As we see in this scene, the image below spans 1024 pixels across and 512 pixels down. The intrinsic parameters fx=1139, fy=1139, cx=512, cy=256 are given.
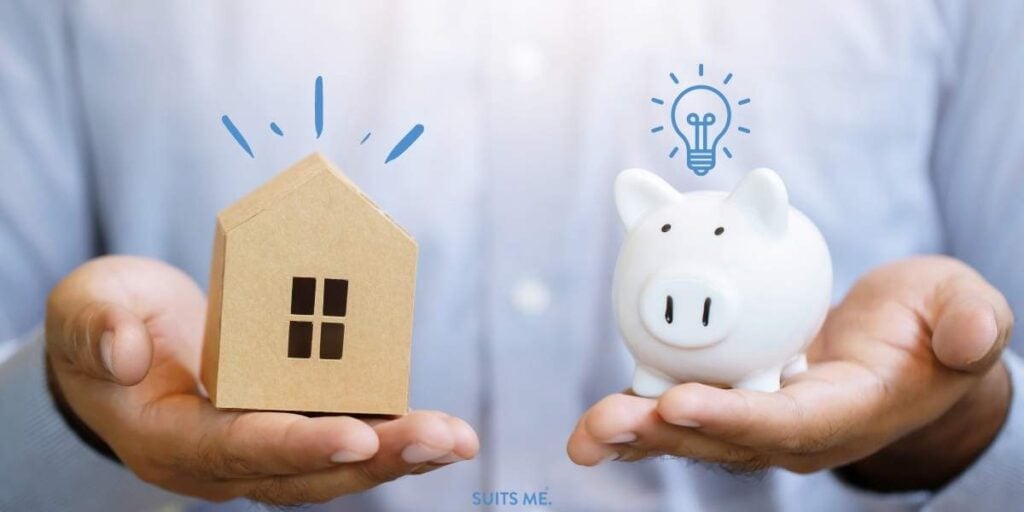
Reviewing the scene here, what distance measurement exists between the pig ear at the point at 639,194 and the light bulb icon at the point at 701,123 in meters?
0.16

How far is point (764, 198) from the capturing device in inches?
25.8

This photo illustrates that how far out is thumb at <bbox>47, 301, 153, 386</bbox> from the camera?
→ 0.61 metres

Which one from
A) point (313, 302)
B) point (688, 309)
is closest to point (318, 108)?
point (313, 302)

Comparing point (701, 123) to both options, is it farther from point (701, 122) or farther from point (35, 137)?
point (35, 137)

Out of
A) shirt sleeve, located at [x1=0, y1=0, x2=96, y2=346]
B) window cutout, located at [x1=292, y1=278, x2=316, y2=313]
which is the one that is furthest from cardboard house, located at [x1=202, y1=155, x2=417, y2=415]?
shirt sleeve, located at [x1=0, y1=0, x2=96, y2=346]

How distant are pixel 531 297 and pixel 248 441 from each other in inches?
13.3

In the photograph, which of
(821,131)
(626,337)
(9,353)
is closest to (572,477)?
(626,337)

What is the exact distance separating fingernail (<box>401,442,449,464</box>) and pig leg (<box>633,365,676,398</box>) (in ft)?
0.58

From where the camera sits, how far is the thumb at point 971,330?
639 mm

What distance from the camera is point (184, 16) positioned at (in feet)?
3.05

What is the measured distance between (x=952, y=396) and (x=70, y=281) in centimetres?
58

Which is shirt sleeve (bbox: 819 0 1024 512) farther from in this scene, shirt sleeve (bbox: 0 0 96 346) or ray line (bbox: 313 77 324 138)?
shirt sleeve (bbox: 0 0 96 346)

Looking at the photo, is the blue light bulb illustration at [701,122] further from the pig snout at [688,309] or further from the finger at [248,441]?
the finger at [248,441]

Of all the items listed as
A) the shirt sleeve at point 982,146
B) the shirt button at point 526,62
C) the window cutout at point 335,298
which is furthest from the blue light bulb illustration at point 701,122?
the window cutout at point 335,298
